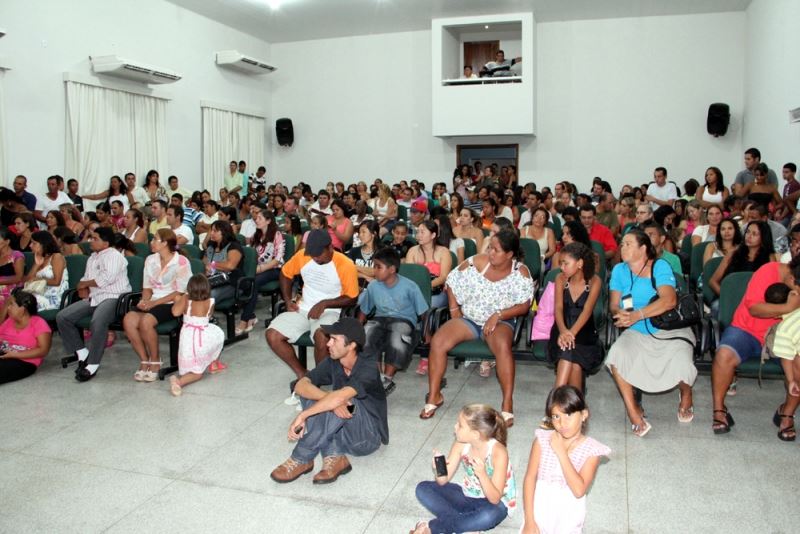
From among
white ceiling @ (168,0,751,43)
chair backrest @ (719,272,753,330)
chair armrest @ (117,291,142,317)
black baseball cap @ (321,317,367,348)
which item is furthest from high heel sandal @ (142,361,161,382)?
white ceiling @ (168,0,751,43)

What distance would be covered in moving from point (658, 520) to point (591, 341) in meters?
1.31

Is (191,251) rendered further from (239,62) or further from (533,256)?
(239,62)

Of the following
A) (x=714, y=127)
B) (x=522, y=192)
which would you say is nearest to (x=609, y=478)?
(x=522, y=192)

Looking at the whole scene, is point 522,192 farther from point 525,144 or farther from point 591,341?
point 591,341

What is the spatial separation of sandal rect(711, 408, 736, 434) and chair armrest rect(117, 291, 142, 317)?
13.3 ft

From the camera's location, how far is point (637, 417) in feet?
12.7

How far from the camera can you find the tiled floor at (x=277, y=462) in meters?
2.98

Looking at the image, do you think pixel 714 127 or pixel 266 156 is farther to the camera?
pixel 266 156

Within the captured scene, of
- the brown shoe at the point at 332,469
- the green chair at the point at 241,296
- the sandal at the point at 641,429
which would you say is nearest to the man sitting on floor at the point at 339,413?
the brown shoe at the point at 332,469

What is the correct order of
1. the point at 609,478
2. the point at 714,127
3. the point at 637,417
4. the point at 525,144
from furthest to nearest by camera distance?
the point at 525,144 → the point at 714,127 → the point at 637,417 → the point at 609,478

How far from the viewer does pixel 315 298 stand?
486 centimetres

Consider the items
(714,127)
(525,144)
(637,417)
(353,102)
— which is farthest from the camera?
(353,102)

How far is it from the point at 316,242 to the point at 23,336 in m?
2.26

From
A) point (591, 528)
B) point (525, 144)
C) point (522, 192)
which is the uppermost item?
point (525, 144)
